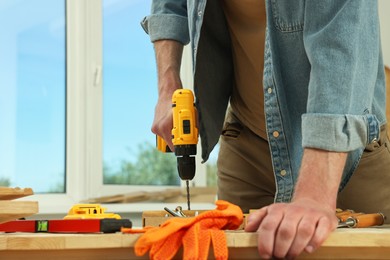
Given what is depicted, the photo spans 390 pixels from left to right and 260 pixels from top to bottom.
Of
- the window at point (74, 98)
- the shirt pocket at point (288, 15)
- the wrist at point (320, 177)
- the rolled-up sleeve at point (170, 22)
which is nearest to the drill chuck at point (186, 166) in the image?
the rolled-up sleeve at point (170, 22)

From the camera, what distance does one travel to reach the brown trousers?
4.69ft

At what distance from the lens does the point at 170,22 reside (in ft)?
5.29

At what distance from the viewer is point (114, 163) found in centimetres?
320

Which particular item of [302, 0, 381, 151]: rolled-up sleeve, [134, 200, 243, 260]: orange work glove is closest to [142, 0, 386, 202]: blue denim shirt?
[302, 0, 381, 151]: rolled-up sleeve

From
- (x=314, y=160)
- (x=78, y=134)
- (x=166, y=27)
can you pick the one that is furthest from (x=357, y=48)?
(x=78, y=134)

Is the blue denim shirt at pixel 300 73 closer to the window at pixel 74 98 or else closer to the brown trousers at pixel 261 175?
the brown trousers at pixel 261 175

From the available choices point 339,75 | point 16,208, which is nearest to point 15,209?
point 16,208

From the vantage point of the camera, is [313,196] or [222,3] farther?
[222,3]

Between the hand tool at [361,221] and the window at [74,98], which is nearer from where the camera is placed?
the hand tool at [361,221]

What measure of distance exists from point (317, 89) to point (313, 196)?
8.0 inches

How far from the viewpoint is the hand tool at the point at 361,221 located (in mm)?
1097

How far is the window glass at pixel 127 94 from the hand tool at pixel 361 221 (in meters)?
2.06

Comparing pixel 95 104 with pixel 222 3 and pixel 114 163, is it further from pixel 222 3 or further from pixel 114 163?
pixel 222 3

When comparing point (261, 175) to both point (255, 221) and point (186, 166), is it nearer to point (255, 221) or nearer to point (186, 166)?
point (186, 166)
